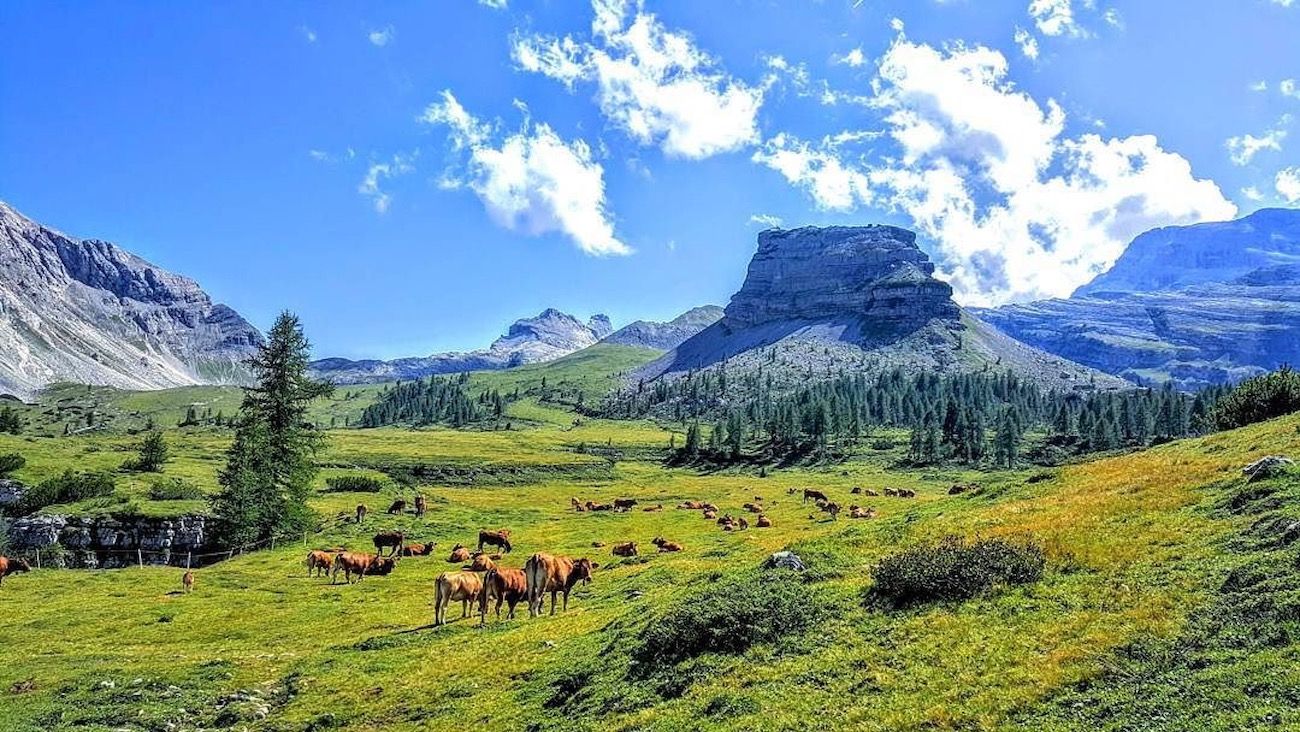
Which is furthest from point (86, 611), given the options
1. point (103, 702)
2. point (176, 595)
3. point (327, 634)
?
point (103, 702)

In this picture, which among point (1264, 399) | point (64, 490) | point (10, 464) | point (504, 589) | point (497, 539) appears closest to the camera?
point (504, 589)

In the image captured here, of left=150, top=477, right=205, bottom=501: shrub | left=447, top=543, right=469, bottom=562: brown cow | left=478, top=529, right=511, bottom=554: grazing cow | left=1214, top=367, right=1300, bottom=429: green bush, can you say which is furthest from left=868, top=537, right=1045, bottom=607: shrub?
left=150, top=477, right=205, bottom=501: shrub

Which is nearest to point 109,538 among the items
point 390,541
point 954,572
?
point 390,541

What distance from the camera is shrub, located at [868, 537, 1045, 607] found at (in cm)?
2050

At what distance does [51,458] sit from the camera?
85.7 m

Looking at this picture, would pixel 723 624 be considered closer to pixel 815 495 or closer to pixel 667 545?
pixel 667 545

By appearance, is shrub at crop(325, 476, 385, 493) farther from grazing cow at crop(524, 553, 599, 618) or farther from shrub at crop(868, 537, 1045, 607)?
shrub at crop(868, 537, 1045, 607)

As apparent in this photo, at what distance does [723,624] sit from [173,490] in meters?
73.5

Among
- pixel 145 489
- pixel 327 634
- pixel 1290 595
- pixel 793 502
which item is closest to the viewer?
pixel 1290 595

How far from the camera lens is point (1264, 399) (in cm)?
6494

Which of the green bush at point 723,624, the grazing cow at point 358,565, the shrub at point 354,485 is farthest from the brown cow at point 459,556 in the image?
the shrub at point 354,485

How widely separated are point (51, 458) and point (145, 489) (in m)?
22.9

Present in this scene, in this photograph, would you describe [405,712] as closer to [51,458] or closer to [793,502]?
[793,502]

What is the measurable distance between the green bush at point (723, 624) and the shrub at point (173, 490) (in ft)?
227
